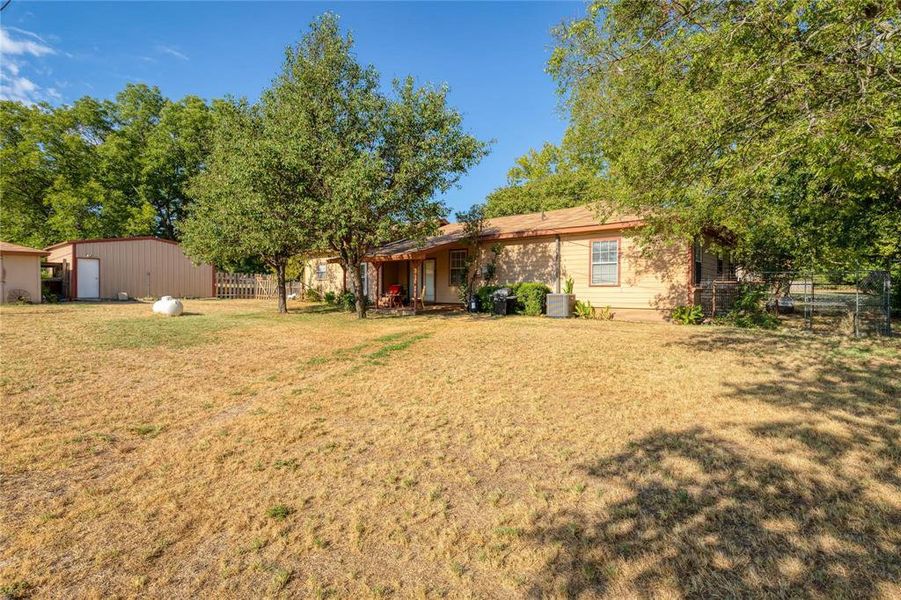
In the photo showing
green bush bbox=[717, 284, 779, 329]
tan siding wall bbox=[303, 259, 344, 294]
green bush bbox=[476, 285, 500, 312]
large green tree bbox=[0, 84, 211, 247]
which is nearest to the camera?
green bush bbox=[717, 284, 779, 329]

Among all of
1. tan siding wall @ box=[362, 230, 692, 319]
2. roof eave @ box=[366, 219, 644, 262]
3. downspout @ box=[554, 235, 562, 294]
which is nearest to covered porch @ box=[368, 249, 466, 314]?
roof eave @ box=[366, 219, 644, 262]

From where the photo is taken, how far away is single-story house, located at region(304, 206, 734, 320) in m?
13.2

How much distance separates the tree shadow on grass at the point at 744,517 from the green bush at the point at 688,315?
26.6ft

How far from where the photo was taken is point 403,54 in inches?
498

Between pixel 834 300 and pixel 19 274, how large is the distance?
29592mm

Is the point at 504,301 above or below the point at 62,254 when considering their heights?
below

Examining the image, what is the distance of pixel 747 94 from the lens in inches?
208

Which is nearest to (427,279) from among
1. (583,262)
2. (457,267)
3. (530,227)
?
(457,267)

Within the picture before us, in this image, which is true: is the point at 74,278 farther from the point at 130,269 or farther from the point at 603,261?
the point at 603,261

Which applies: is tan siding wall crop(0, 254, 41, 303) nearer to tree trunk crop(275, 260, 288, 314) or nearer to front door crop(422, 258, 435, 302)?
tree trunk crop(275, 260, 288, 314)

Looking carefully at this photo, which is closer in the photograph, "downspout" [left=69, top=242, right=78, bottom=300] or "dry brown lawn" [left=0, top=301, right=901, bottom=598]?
"dry brown lawn" [left=0, top=301, right=901, bottom=598]

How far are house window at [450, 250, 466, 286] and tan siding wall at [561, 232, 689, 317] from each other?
439cm

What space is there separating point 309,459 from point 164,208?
37.4m

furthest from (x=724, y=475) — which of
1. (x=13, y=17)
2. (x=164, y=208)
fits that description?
(x=164, y=208)
